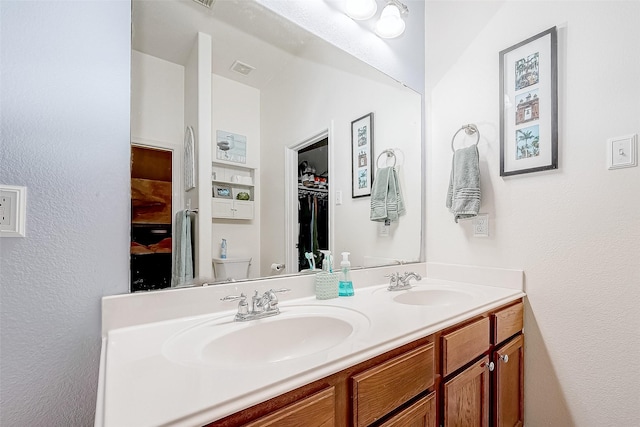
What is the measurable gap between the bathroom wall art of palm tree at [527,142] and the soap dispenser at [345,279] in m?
0.90

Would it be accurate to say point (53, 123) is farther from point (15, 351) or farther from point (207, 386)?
point (207, 386)

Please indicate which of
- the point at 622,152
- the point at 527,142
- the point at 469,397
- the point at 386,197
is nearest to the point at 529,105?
the point at 527,142

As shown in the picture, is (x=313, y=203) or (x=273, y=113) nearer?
(x=273, y=113)

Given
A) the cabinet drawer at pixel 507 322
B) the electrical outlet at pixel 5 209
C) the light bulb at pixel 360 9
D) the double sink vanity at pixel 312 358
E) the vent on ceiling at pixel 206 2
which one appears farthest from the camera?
the light bulb at pixel 360 9

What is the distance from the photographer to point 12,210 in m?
0.71

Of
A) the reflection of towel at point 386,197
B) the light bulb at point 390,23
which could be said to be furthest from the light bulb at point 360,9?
the reflection of towel at point 386,197

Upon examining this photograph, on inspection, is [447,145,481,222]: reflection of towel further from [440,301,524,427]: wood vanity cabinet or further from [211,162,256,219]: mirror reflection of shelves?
[211,162,256,219]: mirror reflection of shelves

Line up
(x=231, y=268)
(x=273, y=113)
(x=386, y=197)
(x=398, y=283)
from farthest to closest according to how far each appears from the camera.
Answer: (x=386, y=197), (x=398, y=283), (x=273, y=113), (x=231, y=268)

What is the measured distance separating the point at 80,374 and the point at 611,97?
1.94m

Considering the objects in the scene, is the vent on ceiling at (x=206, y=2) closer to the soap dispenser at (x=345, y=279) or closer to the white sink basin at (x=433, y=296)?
the soap dispenser at (x=345, y=279)

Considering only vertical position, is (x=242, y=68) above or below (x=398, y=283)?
above

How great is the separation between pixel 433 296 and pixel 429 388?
60cm

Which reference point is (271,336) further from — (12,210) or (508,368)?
(508,368)

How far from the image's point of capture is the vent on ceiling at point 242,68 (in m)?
1.10
